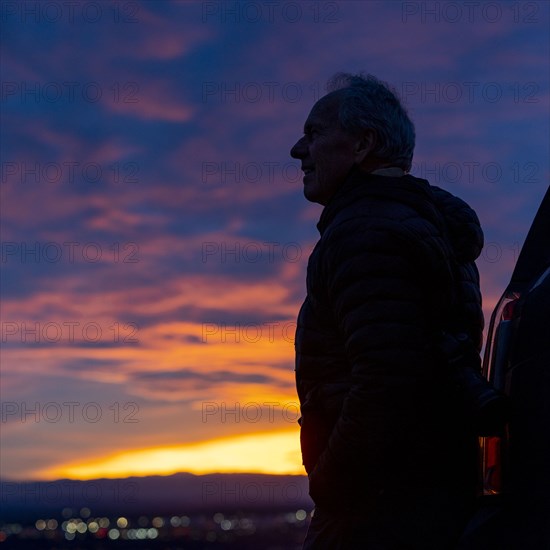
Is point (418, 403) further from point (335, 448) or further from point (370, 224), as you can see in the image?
point (370, 224)

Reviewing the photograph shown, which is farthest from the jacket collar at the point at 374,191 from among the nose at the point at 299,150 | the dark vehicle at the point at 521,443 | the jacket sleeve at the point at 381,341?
the dark vehicle at the point at 521,443

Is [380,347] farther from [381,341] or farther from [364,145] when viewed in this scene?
[364,145]

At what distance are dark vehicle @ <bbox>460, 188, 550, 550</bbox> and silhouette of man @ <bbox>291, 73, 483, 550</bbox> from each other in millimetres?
154

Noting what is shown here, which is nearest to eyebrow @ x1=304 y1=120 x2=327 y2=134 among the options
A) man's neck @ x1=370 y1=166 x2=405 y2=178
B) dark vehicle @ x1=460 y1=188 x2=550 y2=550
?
man's neck @ x1=370 y1=166 x2=405 y2=178

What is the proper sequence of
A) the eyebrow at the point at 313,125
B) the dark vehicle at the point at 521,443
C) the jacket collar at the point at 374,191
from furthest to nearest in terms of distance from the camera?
the eyebrow at the point at 313,125, the jacket collar at the point at 374,191, the dark vehicle at the point at 521,443

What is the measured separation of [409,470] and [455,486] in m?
0.17

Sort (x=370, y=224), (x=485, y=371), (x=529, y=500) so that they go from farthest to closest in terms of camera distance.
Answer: (x=485, y=371)
(x=370, y=224)
(x=529, y=500)

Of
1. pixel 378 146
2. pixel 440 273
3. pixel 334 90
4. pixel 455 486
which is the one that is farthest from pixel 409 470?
pixel 334 90

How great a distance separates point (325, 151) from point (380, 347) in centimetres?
85

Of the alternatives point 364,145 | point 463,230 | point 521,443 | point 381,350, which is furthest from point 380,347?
point 364,145

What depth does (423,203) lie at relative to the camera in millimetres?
3205

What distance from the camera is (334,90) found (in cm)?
352

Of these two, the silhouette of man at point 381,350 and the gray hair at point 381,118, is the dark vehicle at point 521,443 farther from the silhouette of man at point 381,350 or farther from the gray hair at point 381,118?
the gray hair at point 381,118

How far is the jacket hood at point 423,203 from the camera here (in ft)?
10.4
